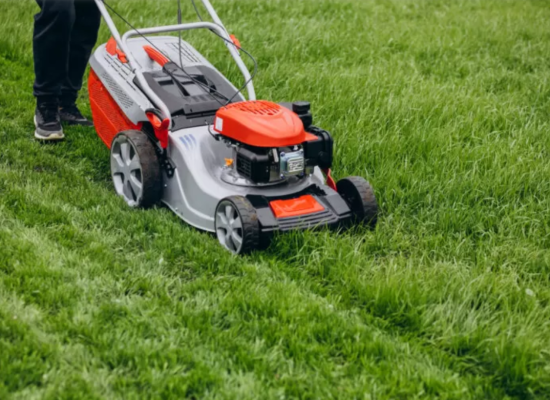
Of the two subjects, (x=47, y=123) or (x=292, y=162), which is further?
(x=47, y=123)

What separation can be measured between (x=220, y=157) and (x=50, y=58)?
4.63 feet

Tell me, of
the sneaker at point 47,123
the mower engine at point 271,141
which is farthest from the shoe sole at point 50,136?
the mower engine at point 271,141

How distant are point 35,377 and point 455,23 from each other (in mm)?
5584

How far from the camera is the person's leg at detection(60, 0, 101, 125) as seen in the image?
4.82 metres

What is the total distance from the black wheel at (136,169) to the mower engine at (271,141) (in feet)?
1.29

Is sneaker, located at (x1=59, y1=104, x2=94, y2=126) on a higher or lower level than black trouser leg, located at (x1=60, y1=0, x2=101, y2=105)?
lower

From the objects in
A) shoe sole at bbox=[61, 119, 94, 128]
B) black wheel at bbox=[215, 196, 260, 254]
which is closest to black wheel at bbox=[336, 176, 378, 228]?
black wheel at bbox=[215, 196, 260, 254]

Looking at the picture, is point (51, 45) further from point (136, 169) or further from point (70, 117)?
point (136, 169)

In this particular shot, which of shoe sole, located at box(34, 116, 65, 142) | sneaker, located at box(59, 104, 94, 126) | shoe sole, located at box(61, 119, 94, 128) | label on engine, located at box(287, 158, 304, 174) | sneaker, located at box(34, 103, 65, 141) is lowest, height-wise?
shoe sole, located at box(61, 119, 94, 128)

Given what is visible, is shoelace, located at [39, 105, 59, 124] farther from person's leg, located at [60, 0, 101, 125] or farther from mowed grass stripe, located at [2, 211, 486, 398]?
mowed grass stripe, located at [2, 211, 486, 398]

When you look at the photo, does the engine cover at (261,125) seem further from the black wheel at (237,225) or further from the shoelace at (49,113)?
the shoelace at (49,113)

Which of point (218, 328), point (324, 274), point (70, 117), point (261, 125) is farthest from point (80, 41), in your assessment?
point (218, 328)

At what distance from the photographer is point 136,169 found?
395cm

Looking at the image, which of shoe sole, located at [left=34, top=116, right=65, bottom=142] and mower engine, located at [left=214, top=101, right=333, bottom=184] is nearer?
mower engine, located at [left=214, top=101, right=333, bottom=184]
